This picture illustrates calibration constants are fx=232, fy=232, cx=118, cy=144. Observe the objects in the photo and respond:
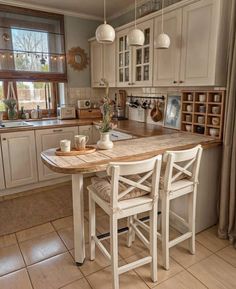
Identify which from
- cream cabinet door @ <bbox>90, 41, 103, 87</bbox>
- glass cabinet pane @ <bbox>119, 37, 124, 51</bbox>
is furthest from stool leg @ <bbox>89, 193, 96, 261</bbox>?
cream cabinet door @ <bbox>90, 41, 103, 87</bbox>

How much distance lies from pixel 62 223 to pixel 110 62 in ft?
7.68

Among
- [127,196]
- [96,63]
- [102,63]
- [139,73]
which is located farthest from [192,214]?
[96,63]

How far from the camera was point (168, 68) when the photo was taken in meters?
2.48

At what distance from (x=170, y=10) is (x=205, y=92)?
0.92 m

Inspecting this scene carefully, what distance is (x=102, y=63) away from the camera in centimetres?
363

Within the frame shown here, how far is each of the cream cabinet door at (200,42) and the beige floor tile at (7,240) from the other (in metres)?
2.25

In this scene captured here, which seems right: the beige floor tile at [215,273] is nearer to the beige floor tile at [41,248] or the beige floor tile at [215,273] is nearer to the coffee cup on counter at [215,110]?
the beige floor tile at [41,248]

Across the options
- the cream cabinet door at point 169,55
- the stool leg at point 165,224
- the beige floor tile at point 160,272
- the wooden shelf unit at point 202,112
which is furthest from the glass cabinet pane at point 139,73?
the beige floor tile at point 160,272

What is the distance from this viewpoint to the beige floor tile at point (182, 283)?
1.65 metres

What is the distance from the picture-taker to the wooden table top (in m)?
1.53

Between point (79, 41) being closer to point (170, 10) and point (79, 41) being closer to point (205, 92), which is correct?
point (170, 10)

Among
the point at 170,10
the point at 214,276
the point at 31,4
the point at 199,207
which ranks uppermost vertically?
the point at 31,4

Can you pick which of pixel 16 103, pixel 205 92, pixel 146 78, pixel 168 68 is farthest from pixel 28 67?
pixel 205 92

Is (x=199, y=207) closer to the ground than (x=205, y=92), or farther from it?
closer to the ground
